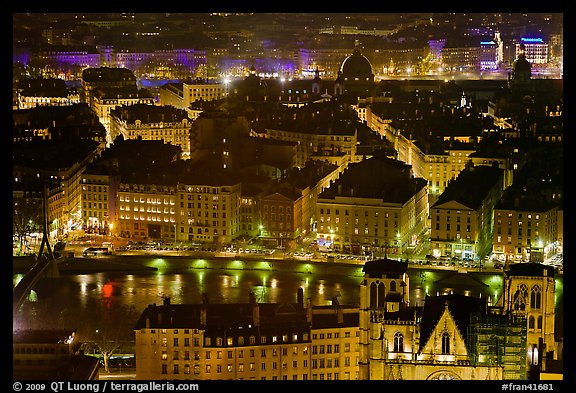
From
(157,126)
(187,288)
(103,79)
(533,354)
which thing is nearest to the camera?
(533,354)

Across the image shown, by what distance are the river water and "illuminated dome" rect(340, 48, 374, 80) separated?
1624 cm

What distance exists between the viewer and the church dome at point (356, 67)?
1351 inches

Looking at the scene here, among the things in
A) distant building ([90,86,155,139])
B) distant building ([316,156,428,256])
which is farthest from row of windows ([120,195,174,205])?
distant building ([90,86,155,139])

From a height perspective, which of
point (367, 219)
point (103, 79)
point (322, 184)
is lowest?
point (367, 219)

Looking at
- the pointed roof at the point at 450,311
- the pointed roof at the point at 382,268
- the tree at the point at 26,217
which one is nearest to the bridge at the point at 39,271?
the tree at the point at 26,217

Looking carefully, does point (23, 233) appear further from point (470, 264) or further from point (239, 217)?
point (470, 264)

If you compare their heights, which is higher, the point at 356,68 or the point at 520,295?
the point at 356,68

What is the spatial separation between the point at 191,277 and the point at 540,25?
24762 millimetres

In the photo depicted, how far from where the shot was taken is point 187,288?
17.3 metres

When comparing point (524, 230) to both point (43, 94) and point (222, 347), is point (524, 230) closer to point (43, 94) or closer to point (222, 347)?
point (222, 347)

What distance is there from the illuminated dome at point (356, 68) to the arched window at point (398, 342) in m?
21.9

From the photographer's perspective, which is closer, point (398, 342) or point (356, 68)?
point (398, 342)

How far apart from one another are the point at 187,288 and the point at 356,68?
701 inches

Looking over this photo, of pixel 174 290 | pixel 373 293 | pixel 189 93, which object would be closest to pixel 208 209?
pixel 174 290
